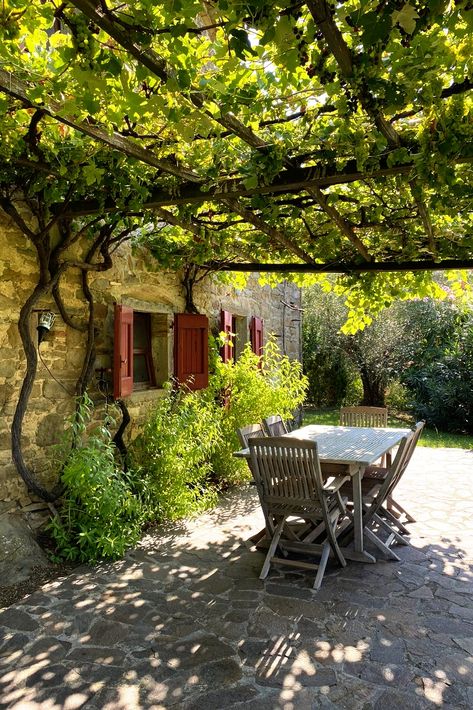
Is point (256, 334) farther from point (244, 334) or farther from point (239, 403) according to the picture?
point (239, 403)

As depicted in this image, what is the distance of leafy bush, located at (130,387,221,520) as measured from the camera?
457 centimetres

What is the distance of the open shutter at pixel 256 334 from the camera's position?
809 cm

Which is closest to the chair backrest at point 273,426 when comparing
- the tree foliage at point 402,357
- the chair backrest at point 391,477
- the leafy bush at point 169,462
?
the leafy bush at point 169,462

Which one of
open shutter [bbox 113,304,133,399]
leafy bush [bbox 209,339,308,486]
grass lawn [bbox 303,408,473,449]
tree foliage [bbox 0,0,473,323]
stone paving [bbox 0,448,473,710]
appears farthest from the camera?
grass lawn [bbox 303,408,473,449]

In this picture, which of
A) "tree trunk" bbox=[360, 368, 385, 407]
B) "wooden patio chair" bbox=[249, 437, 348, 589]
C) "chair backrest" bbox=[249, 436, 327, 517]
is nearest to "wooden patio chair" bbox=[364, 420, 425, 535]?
"wooden patio chair" bbox=[249, 437, 348, 589]

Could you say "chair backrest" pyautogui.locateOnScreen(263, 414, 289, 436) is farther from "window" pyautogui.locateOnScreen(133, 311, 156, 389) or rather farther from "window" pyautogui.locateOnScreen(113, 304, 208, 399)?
"window" pyautogui.locateOnScreen(133, 311, 156, 389)

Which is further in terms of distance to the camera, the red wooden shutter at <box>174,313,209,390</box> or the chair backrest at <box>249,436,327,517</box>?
the red wooden shutter at <box>174,313,209,390</box>

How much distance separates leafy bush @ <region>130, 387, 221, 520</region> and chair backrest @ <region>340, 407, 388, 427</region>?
1805 millimetres

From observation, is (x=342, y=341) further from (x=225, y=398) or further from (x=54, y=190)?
(x=54, y=190)

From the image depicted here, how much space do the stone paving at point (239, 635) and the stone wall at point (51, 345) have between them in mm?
952

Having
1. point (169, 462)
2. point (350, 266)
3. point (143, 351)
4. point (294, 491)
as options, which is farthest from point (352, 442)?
point (143, 351)

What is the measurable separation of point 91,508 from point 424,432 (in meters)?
8.85

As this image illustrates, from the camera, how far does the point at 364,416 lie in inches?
237

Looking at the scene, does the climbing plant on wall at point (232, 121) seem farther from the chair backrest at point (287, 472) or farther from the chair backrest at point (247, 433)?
the chair backrest at point (287, 472)
